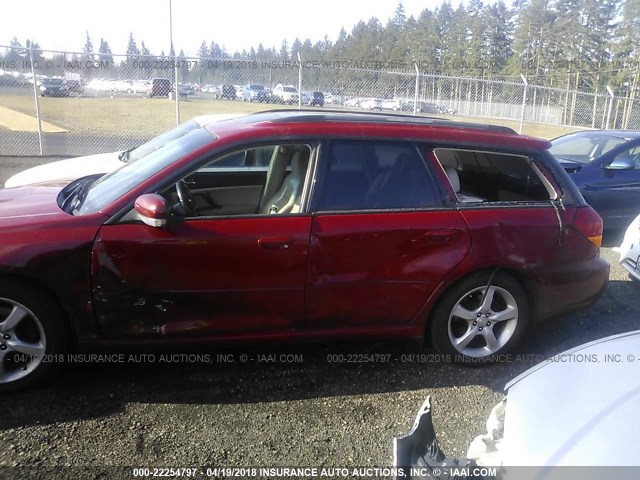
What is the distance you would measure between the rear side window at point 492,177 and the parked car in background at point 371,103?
11712mm

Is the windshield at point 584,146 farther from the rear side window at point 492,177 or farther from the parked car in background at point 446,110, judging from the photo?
the parked car in background at point 446,110

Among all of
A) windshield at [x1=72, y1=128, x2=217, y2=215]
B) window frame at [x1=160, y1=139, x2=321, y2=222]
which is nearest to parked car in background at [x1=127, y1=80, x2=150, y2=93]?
windshield at [x1=72, y1=128, x2=217, y2=215]

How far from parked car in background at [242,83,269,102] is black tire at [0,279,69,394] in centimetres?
1284

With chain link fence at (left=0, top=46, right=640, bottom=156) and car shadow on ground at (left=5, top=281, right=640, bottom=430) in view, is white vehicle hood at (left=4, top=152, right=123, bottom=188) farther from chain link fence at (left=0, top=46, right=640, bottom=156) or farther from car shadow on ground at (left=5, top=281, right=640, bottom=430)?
chain link fence at (left=0, top=46, right=640, bottom=156)

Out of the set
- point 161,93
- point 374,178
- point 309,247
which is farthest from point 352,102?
point 309,247

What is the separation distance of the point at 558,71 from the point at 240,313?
4931cm

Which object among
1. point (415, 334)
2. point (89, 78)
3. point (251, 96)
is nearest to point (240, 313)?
point (415, 334)

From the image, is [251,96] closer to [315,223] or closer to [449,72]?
[315,223]

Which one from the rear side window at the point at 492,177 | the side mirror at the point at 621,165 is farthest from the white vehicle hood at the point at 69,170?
the side mirror at the point at 621,165

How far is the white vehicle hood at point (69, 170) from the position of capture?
19.4 ft

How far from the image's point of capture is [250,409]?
3137 millimetres

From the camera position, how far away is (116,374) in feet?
11.3

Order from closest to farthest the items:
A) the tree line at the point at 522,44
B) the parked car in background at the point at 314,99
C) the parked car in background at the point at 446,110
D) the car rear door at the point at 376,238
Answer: the car rear door at the point at 376,238 < the parked car in background at the point at 314,99 < the parked car in background at the point at 446,110 < the tree line at the point at 522,44

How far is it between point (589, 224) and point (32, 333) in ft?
11.9
